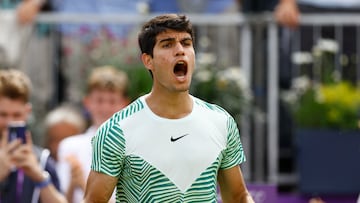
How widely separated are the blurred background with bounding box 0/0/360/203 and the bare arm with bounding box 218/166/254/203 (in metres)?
3.88

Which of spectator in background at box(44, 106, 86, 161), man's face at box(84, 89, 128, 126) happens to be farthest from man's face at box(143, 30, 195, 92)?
spectator in background at box(44, 106, 86, 161)

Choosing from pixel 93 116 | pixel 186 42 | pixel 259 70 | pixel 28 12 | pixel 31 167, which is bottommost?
pixel 259 70

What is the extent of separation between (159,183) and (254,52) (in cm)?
475

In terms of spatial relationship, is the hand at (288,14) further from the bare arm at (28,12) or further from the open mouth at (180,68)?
the open mouth at (180,68)

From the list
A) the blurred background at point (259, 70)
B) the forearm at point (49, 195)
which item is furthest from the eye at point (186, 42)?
the blurred background at point (259, 70)

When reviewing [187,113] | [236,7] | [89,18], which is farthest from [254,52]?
[187,113]

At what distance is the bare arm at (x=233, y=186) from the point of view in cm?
567

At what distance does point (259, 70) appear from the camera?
10078mm

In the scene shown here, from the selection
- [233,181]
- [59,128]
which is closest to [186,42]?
[233,181]

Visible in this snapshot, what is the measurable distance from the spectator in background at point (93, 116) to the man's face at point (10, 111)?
2.66 feet

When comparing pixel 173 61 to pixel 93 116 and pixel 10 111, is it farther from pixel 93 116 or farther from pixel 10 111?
pixel 93 116

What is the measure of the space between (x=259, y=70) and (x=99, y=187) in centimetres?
477

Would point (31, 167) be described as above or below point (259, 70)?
above

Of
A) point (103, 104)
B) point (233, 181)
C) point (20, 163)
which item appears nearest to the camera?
point (233, 181)
